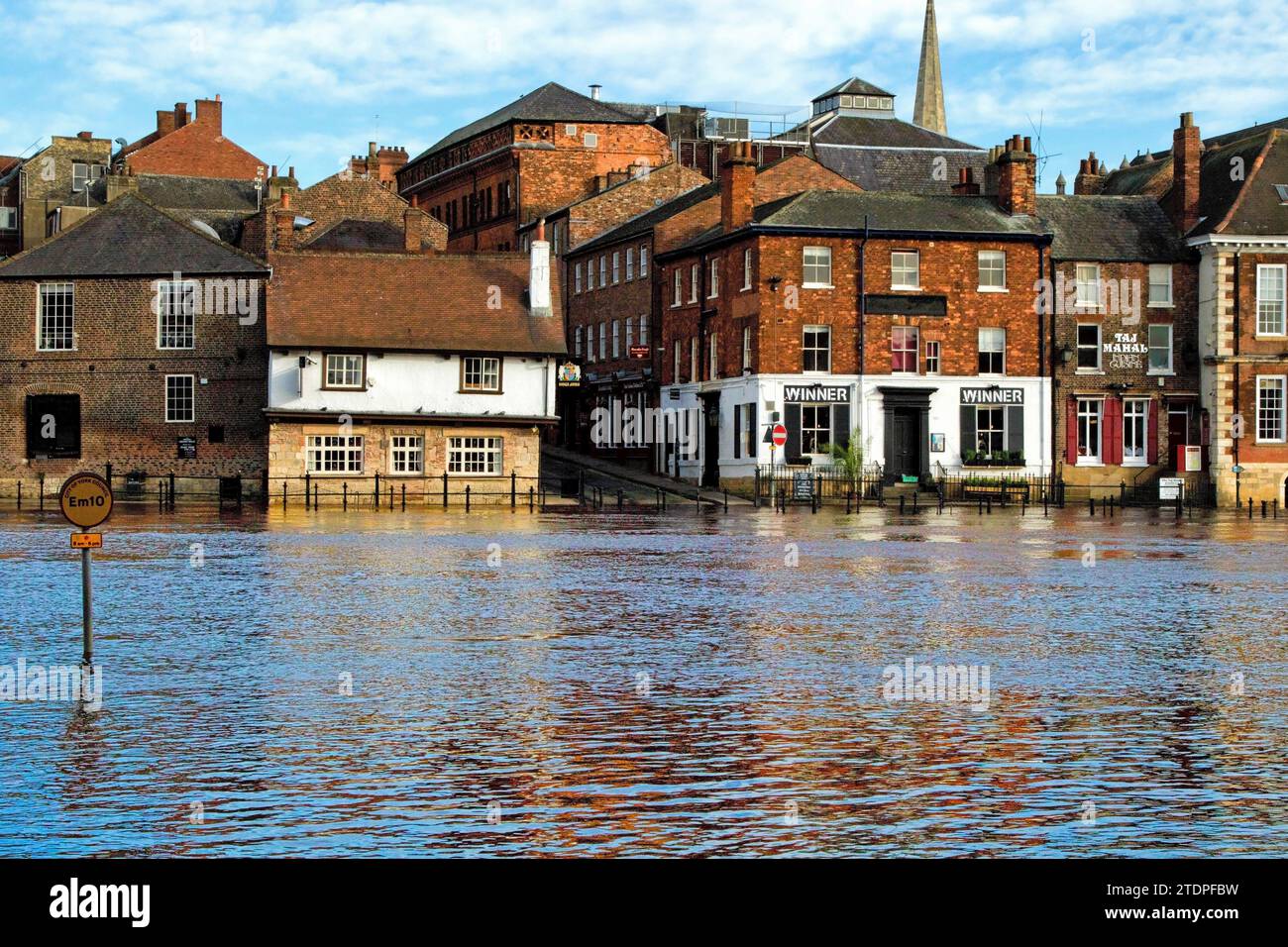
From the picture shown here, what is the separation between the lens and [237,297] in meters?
60.4

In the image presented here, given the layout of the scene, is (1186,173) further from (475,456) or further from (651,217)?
(475,456)

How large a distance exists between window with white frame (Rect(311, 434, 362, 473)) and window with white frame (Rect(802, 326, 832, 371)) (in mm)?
15495

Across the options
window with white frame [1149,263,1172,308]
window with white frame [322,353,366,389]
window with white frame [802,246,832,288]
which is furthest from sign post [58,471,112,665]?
window with white frame [1149,263,1172,308]

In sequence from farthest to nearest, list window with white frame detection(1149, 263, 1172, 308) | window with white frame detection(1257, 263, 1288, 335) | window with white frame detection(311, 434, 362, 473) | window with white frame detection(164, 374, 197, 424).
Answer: window with white frame detection(1149, 263, 1172, 308) < window with white frame detection(1257, 263, 1288, 335) < window with white frame detection(164, 374, 197, 424) < window with white frame detection(311, 434, 362, 473)

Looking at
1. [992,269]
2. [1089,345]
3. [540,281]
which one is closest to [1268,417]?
[1089,345]

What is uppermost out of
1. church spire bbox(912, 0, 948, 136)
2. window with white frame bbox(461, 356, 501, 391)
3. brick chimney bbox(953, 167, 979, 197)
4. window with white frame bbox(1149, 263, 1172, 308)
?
church spire bbox(912, 0, 948, 136)

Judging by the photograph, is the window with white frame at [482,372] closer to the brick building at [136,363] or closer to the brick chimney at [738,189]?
the brick building at [136,363]

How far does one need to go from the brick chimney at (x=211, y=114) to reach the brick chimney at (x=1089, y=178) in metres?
44.1

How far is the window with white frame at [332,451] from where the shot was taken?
57562mm

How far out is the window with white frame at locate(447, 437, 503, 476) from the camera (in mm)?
58500

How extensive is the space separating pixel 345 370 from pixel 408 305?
11.2ft

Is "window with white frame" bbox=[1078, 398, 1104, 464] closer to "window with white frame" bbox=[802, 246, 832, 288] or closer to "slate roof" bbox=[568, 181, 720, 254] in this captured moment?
"window with white frame" bbox=[802, 246, 832, 288]
